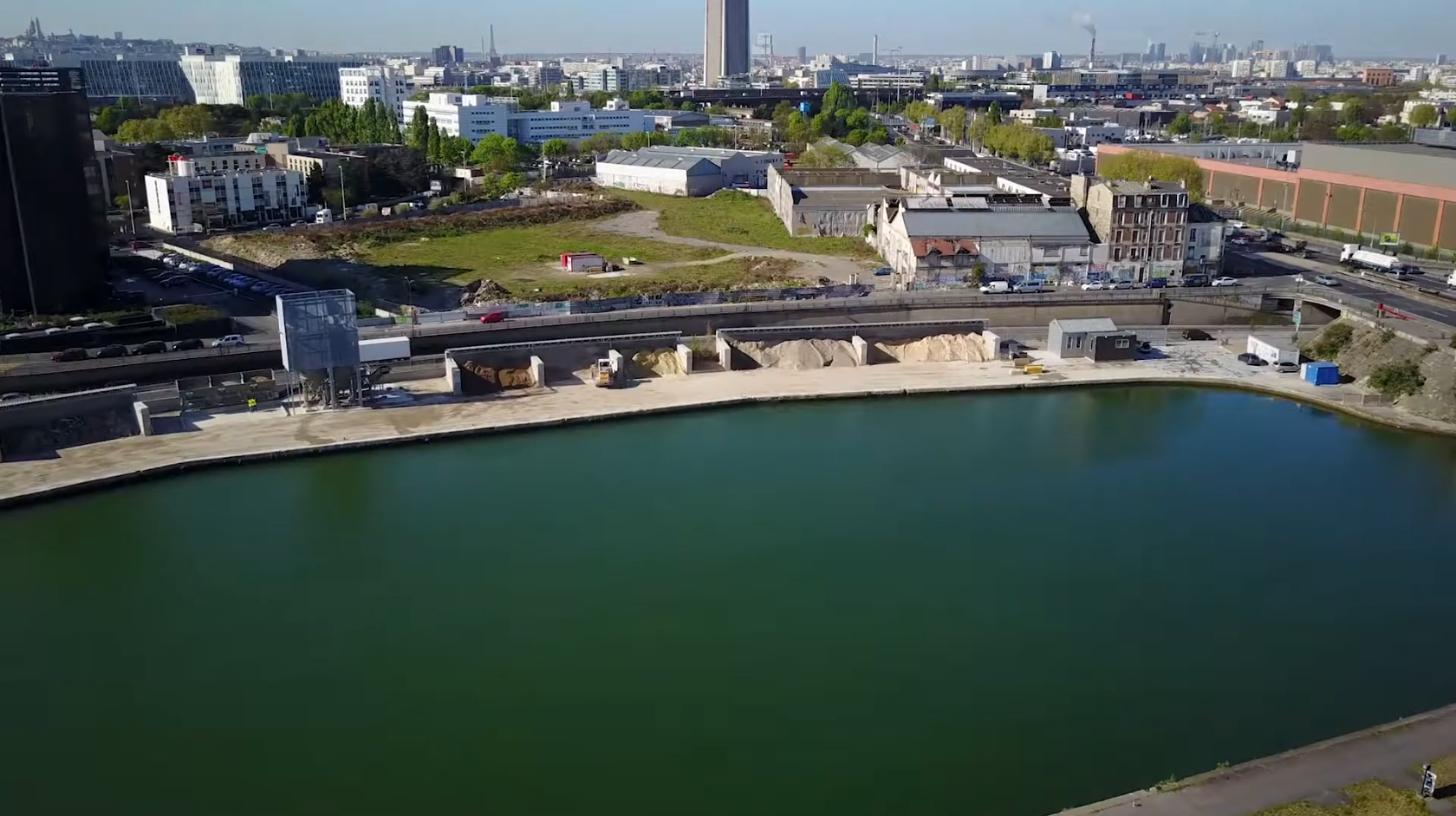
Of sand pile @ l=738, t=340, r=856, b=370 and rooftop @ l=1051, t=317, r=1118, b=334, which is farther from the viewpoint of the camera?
rooftop @ l=1051, t=317, r=1118, b=334

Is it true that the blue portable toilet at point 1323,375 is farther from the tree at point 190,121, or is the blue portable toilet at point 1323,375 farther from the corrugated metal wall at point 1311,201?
the tree at point 190,121

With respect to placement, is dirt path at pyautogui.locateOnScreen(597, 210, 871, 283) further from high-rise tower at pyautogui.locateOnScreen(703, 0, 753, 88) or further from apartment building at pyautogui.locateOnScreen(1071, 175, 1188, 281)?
high-rise tower at pyautogui.locateOnScreen(703, 0, 753, 88)

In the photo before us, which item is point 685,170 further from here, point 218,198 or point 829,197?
point 218,198

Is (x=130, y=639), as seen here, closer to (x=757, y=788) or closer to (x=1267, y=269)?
(x=757, y=788)

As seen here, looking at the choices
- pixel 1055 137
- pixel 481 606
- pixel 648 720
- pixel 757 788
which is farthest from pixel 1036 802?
pixel 1055 137

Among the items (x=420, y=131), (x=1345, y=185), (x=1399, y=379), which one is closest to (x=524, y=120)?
(x=420, y=131)

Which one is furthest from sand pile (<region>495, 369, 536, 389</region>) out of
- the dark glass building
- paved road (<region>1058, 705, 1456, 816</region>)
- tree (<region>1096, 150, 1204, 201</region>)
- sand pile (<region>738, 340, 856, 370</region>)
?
tree (<region>1096, 150, 1204, 201</region>)

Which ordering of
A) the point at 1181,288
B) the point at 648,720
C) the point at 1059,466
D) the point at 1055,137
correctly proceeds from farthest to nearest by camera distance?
the point at 1055,137 → the point at 1181,288 → the point at 1059,466 → the point at 648,720
